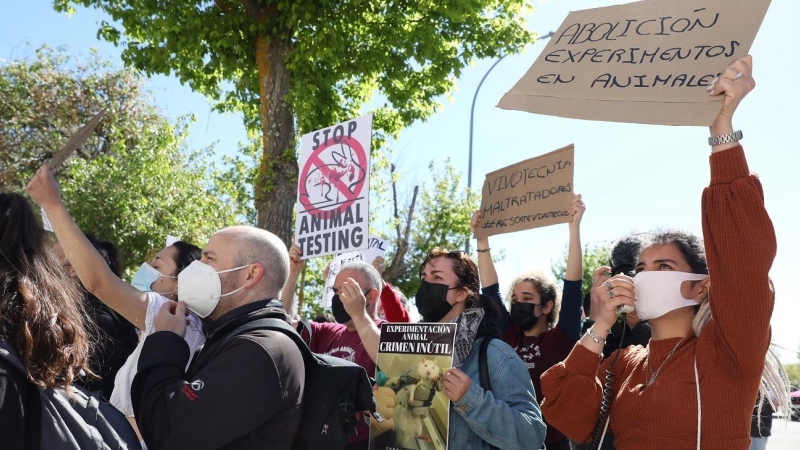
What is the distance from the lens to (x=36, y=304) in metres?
2.20

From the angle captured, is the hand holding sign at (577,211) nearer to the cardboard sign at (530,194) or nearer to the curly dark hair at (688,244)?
the cardboard sign at (530,194)

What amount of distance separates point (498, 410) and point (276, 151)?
6713 mm

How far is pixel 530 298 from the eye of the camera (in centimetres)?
547

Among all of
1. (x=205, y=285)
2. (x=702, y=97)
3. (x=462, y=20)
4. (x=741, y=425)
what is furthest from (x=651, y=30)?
(x=462, y=20)

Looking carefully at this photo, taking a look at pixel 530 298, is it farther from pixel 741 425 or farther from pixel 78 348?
pixel 78 348

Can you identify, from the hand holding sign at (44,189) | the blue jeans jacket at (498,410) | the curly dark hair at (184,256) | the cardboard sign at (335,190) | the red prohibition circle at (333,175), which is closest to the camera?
the hand holding sign at (44,189)

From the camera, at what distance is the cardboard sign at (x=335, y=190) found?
19.2ft

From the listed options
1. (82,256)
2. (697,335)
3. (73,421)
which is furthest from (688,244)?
(82,256)

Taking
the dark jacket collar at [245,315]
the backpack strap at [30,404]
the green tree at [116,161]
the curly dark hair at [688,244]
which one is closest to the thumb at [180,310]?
the dark jacket collar at [245,315]

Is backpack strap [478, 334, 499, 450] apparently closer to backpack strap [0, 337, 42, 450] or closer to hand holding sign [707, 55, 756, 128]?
hand holding sign [707, 55, 756, 128]

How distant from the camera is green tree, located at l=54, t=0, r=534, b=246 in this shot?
9727 mm

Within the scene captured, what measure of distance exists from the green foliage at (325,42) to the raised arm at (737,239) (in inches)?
290

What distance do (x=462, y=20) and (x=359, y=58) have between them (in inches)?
59.2

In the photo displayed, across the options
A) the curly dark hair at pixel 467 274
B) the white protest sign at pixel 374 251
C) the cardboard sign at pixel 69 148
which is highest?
the white protest sign at pixel 374 251
